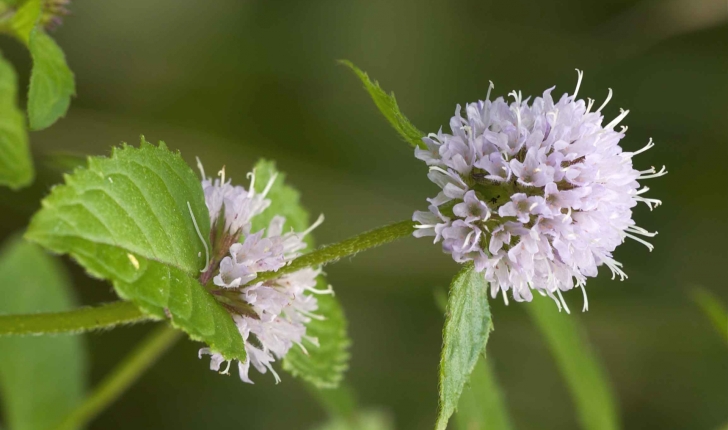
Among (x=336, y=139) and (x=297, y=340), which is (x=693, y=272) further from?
(x=297, y=340)

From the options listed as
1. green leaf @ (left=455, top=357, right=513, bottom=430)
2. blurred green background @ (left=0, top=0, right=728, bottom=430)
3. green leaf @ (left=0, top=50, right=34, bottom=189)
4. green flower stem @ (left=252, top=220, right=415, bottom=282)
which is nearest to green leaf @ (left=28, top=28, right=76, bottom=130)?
green leaf @ (left=0, top=50, right=34, bottom=189)

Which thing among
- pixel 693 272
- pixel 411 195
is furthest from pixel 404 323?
pixel 693 272

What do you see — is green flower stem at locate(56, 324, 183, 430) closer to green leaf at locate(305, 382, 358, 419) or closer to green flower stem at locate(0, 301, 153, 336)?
green leaf at locate(305, 382, 358, 419)

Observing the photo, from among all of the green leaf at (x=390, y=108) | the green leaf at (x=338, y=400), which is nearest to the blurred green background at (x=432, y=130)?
the green leaf at (x=338, y=400)

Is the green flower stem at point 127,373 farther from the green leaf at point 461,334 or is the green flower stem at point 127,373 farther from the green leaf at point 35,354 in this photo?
the green leaf at point 461,334

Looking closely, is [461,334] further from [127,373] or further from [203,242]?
[127,373]
